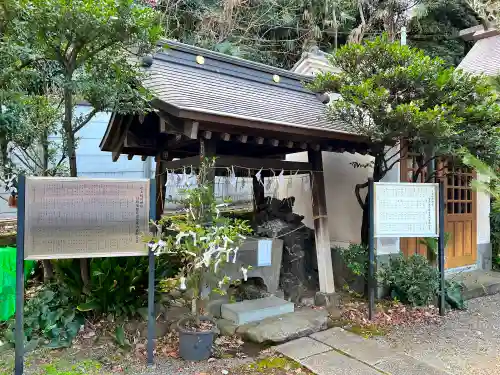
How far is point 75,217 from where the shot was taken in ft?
12.0

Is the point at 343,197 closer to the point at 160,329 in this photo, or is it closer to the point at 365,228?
the point at 365,228

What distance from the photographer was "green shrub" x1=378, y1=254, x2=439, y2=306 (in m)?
5.57

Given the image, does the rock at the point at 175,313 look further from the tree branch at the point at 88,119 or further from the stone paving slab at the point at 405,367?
the tree branch at the point at 88,119

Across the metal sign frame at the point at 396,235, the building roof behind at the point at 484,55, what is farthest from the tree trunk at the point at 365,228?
the building roof behind at the point at 484,55

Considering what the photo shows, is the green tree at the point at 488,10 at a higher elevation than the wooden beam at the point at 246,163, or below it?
higher

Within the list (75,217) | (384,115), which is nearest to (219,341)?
(75,217)

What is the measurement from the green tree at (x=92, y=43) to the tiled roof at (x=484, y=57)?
821 cm

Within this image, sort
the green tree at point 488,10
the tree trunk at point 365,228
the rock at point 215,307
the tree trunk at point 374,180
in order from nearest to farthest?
the rock at point 215,307 → the tree trunk at point 374,180 → the tree trunk at point 365,228 → the green tree at point 488,10

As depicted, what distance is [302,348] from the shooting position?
427cm

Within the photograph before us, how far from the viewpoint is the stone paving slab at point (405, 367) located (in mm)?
3736

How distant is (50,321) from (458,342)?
4839mm

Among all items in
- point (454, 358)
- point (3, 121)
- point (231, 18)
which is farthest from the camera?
point (231, 18)

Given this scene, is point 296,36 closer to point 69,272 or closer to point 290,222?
point 290,222

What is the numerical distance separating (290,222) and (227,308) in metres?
2.20
